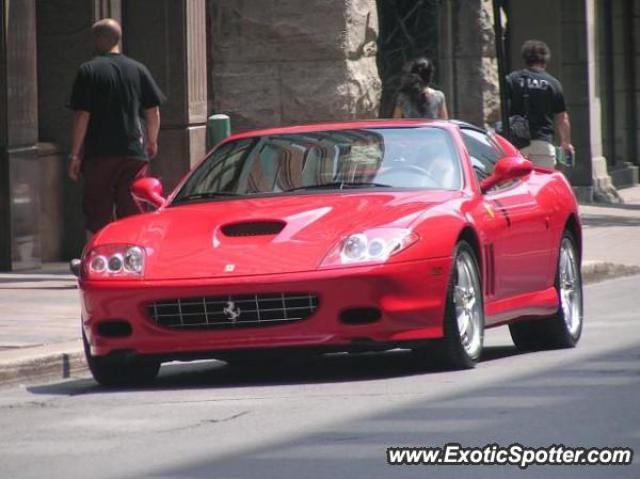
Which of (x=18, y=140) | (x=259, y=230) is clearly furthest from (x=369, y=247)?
(x=18, y=140)

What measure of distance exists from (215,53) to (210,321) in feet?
33.1

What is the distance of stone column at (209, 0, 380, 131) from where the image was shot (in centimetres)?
1908

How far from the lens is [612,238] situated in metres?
20.8

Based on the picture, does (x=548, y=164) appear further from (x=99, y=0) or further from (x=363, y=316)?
(x=363, y=316)

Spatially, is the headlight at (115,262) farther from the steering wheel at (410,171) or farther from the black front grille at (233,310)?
the steering wheel at (410,171)

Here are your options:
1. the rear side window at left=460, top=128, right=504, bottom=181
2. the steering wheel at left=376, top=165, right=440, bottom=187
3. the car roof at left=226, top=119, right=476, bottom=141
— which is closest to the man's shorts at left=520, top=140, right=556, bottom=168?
the rear side window at left=460, top=128, right=504, bottom=181

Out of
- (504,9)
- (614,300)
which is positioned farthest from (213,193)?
(504,9)

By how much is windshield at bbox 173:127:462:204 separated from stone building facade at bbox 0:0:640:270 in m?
5.52

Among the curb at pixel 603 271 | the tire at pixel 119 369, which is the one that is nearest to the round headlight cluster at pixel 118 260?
the tire at pixel 119 369

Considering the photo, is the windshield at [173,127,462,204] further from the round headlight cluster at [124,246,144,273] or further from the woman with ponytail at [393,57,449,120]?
the woman with ponytail at [393,57,449,120]

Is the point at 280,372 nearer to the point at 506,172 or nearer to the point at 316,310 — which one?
the point at 316,310

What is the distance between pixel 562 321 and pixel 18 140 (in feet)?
20.8

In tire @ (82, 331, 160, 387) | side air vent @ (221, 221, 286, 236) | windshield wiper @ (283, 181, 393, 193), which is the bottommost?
tire @ (82, 331, 160, 387)

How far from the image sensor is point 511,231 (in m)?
11.0
